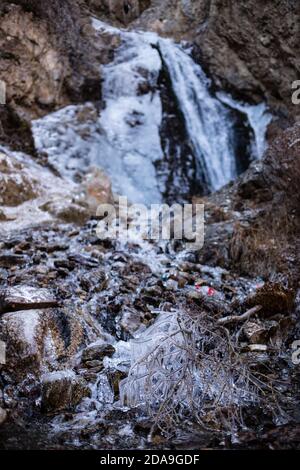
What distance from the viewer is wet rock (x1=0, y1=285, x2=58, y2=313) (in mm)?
3594

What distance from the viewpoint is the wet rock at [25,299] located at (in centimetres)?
359

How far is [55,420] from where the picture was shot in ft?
9.63

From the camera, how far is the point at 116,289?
472cm

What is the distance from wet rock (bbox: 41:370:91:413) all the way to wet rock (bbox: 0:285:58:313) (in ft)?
1.97

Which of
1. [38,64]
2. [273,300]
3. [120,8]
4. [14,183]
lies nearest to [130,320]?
[273,300]

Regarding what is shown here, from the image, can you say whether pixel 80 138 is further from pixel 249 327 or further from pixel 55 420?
pixel 55 420

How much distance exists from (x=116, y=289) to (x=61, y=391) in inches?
66.5

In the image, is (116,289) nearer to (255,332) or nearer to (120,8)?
(255,332)

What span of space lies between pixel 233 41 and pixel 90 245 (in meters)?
8.00

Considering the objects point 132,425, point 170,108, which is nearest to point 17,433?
point 132,425

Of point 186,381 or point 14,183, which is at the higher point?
point 14,183

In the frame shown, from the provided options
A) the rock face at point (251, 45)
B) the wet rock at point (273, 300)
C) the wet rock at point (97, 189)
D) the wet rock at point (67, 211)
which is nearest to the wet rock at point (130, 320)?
the wet rock at point (273, 300)

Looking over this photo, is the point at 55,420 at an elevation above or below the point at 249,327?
below

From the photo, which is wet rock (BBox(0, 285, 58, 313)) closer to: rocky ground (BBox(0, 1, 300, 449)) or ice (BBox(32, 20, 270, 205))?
rocky ground (BBox(0, 1, 300, 449))
